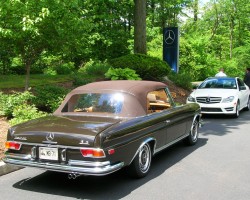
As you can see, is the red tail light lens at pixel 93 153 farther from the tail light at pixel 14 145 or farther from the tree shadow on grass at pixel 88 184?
the tail light at pixel 14 145

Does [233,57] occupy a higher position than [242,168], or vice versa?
[233,57]

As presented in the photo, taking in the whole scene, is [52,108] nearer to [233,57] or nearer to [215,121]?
[215,121]

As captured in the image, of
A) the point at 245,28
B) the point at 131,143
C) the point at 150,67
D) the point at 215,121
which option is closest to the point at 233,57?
the point at 245,28

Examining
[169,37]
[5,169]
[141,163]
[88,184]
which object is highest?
[169,37]

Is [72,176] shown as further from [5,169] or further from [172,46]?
[172,46]

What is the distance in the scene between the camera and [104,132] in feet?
17.1

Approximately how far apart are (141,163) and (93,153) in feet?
3.97

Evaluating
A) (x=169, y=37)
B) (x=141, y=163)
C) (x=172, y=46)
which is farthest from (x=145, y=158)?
(x=169, y=37)

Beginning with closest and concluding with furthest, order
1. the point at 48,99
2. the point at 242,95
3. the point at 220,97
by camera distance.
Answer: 1. the point at 48,99
2. the point at 220,97
3. the point at 242,95

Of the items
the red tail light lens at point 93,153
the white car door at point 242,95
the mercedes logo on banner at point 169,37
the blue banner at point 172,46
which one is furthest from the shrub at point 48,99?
the mercedes logo on banner at point 169,37

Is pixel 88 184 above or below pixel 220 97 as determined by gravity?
below

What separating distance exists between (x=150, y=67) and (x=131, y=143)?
10803mm

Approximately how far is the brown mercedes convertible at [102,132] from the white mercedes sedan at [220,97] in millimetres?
5414

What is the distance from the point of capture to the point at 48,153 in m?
5.32
